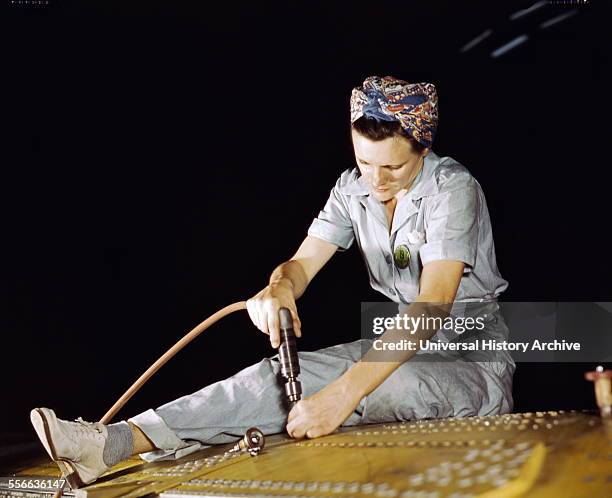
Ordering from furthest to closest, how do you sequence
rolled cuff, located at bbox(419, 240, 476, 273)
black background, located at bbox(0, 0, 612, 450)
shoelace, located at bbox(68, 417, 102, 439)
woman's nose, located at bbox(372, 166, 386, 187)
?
black background, located at bbox(0, 0, 612, 450), woman's nose, located at bbox(372, 166, 386, 187), rolled cuff, located at bbox(419, 240, 476, 273), shoelace, located at bbox(68, 417, 102, 439)

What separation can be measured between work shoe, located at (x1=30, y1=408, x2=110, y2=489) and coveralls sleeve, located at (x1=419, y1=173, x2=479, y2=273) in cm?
99

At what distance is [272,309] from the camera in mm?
2014

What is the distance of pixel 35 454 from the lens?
109 inches

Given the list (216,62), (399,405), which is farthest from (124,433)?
(216,62)

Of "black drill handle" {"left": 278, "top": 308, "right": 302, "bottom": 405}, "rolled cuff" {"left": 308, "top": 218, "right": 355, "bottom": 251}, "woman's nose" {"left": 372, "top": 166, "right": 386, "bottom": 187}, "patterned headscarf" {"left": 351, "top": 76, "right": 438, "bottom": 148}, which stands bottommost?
"black drill handle" {"left": 278, "top": 308, "right": 302, "bottom": 405}

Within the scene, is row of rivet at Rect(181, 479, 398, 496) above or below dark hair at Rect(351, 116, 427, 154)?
below

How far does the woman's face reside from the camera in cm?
217

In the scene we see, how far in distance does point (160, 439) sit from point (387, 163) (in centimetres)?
100

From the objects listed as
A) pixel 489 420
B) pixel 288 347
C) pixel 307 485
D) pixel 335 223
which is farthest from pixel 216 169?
pixel 307 485

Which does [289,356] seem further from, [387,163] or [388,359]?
[387,163]

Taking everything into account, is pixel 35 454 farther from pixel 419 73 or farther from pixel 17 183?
pixel 419 73

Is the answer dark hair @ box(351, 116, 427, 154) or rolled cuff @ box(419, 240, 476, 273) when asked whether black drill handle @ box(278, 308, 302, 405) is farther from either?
dark hair @ box(351, 116, 427, 154)

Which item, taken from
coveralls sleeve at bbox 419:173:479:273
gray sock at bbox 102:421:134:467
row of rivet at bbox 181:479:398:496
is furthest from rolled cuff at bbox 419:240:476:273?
gray sock at bbox 102:421:134:467

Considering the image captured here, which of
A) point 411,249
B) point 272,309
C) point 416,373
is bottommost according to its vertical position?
point 416,373
